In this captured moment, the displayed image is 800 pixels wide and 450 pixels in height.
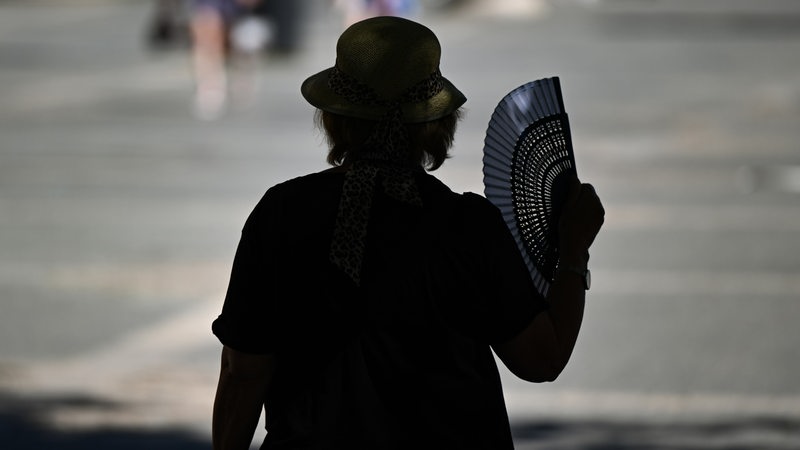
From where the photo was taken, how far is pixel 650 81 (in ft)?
60.6

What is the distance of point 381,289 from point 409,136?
0.28 m

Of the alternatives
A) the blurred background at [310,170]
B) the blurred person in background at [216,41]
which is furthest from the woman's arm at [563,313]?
the blurred person in background at [216,41]

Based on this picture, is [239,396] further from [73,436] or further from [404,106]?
[73,436]

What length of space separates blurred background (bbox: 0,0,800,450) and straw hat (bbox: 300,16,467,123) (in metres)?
2.24

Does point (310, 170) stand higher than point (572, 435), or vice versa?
point (310, 170)

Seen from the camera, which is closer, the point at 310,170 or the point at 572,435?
the point at 572,435

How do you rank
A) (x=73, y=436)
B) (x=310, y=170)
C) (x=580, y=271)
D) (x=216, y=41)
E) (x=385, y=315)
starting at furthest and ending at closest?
(x=216, y=41)
(x=310, y=170)
(x=73, y=436)
(x=580, y=271)
(x=385, y=315)

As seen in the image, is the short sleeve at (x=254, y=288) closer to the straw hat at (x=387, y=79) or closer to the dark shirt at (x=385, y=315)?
the dark shirt at (x=385, y=315)

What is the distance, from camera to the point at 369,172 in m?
2.67

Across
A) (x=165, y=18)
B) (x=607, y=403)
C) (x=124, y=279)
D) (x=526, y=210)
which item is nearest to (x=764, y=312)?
(x=607, y=403)

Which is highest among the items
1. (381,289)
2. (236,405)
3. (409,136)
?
(409,136)

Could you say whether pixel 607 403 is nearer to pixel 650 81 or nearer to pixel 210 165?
pixel 210 165

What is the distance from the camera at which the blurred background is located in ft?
21.8

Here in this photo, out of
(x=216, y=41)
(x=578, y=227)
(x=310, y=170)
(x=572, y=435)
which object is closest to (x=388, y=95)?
(x=578, y=227)
